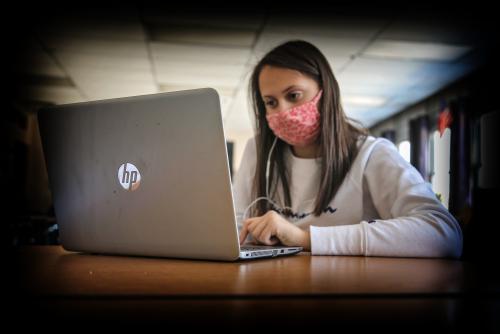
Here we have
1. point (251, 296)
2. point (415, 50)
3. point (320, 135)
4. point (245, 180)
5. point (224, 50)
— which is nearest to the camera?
point (251, 296)

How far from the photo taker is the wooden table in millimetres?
440

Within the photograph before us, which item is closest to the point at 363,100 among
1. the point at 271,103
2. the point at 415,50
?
the point at 415,50

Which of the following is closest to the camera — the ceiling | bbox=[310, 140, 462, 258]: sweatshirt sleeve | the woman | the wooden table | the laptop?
the wooden table

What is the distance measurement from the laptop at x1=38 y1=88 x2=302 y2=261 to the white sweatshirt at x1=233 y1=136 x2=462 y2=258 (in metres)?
0.15

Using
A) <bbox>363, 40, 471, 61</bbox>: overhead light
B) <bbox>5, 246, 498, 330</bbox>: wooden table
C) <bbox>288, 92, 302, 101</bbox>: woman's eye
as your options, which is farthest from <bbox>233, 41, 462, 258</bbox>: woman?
<bbox>363, 40, 471, 61</bbox>: overhead light

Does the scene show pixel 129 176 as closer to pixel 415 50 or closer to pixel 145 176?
pixel 145 176

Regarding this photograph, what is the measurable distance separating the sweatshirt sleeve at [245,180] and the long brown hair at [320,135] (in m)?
0.09

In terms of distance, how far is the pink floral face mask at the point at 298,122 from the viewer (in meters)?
1.44

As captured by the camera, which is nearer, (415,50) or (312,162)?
(312,162)

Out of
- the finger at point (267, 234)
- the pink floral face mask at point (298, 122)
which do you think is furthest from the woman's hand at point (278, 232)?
the pink floral face mask at point (298, 122)

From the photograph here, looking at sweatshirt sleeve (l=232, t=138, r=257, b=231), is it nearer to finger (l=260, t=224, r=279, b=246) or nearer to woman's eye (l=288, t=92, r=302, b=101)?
woman's eye (l=288, t=92, r=302, b=101)

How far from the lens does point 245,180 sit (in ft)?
5.52

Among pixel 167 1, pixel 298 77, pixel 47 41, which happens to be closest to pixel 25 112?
pixel 47 41

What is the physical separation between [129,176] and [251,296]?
16.4 inches
